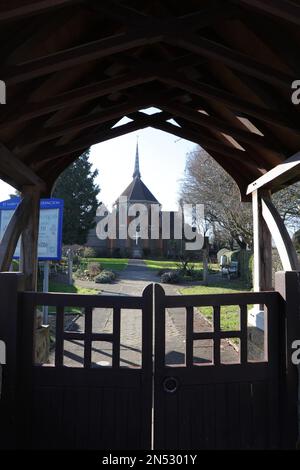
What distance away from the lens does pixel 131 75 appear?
3.64 meters

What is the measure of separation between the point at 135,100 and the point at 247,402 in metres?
3.35

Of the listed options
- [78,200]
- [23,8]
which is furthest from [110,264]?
[23,8]

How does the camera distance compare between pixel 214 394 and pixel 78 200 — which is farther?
pixel 78 200

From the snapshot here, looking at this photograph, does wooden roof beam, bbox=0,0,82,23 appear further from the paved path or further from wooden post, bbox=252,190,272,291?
the paved path

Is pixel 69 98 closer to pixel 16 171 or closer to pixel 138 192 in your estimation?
pixel 16 171

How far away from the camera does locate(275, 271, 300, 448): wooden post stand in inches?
109

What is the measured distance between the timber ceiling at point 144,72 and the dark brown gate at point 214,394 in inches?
75.9

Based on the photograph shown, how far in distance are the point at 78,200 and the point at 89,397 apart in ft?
86.6

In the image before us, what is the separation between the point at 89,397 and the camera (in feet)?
9.05

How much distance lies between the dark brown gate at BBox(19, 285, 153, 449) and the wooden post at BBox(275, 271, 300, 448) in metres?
1.03

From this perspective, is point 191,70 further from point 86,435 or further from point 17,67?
point 86,435

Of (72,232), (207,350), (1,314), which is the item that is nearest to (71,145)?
(1,314)

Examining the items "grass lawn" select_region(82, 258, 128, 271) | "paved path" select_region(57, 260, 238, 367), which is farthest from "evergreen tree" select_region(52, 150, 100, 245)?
"paved path" select_region(57, 260, 238, 367)

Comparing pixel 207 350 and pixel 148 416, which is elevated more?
pixel 148 416
